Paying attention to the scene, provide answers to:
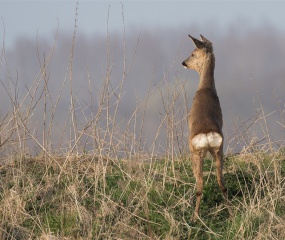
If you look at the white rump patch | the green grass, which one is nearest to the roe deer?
the white rump patch

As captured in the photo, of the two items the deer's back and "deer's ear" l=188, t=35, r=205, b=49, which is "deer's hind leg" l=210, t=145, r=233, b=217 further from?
"deer's ear" l=188, t=35, r=205, b=49

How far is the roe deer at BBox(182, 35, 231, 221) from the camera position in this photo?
6.83 m

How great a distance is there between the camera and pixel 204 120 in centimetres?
697

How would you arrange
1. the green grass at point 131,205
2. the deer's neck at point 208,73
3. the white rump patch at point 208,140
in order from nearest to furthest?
the green grass at point 131,205 → the white rump patch at point 208,140 → the deer's neck at point 208,73

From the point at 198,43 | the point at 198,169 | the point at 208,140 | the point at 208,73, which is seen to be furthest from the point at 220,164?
the point at 198,43

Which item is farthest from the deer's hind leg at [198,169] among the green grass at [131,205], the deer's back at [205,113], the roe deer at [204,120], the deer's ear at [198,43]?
the deer's ear at [198,43]

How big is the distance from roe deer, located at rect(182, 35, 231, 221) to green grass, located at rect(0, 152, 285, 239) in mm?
346

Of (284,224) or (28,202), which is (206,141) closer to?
(284,224)

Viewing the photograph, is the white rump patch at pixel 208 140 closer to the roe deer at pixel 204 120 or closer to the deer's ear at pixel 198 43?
the roe deer at pixel 204 120

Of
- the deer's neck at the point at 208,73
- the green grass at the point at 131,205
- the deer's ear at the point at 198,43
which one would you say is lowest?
the green grass at the point at 131,205

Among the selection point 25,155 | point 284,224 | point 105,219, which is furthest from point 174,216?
point 25,155

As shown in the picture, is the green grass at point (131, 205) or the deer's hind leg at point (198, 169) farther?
the deer's hind leg at point (198, 169)

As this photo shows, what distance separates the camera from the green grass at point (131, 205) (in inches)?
252

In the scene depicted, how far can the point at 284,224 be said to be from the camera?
636 centimetres
